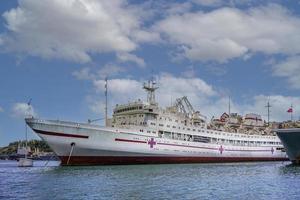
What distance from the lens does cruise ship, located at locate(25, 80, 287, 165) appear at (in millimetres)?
47219

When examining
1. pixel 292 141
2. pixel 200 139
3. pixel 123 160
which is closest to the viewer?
pixel 123 160

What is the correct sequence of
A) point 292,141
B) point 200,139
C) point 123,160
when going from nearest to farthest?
point 123,160, point 292,141, point 200,139

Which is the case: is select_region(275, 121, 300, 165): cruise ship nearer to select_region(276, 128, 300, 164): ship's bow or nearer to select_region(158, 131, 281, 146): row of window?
select_region(276, 128, 300, 164): ship's bow

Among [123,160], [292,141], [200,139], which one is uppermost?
[200,139]

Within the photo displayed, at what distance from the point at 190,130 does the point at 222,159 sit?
8.12 metres

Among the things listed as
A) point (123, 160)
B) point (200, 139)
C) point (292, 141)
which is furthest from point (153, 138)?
point (292, 141)

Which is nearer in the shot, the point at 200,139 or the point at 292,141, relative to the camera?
the point at 292,141

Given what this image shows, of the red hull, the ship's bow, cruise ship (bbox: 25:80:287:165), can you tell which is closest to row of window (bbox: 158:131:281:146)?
cruise ship (bbox: 25:80:287:165)

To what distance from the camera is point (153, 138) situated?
53500 mm

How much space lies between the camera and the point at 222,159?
2544 inches

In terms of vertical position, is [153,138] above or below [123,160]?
above

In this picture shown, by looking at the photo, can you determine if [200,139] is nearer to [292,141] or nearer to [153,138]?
[153,138]

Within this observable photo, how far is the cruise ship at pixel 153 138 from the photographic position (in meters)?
47.2

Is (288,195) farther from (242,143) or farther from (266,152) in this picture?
(266,152)
